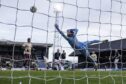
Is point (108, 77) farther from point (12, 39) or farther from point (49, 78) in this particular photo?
point (12, 39)

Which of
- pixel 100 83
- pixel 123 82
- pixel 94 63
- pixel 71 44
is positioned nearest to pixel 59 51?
pixel 71 44

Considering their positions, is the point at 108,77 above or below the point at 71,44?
below

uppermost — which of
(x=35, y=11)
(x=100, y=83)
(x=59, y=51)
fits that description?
(x=35, y=11)

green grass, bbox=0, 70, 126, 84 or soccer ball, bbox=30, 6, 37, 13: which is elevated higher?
soccer ball, bbox=30, 6, 37, 13

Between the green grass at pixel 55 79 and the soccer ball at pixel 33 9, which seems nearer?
the soccer ball at pixel 33 9

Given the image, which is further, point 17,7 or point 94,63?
point 94,63

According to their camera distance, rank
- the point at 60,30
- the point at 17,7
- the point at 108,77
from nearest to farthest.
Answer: the point at 17,7 < the point at 60,30 < the point at 108,77

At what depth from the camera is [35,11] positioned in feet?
34.6

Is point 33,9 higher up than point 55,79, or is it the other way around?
point 33,9

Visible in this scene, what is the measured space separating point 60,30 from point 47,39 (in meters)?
0.59

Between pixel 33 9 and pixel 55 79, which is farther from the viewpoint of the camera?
pixel 55 79

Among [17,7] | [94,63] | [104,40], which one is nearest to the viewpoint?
[17,7]

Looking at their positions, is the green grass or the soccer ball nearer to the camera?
the soccer ball

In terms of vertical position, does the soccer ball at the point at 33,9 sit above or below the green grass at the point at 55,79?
above
